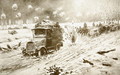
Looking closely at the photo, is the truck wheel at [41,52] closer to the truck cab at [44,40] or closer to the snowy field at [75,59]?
the truck cab at [44,40]

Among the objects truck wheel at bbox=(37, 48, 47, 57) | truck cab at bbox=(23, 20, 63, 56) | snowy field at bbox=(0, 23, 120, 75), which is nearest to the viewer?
snowy field at bbox=(0, 23, 120, 75)

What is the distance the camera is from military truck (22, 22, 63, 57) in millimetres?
6074

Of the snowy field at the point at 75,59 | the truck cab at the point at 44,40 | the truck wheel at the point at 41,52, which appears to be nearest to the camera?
the snowy field at the point at 75,59

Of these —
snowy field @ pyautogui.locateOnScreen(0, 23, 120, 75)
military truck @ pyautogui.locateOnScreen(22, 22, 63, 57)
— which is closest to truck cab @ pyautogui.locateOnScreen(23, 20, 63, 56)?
military truck @ pyautogui.locateOnScreen(22, 22, 63, 57)

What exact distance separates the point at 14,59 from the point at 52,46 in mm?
1842

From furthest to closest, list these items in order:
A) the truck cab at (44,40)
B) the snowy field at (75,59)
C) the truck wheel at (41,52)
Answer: the truck cab at (44,40) → the truck wheel at (41,52) → the snowy field at (75,59)

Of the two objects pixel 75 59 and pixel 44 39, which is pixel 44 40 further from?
pixel 75 59

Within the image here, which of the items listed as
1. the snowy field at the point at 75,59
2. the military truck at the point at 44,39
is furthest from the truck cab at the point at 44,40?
the snowy field at the point at 75,59

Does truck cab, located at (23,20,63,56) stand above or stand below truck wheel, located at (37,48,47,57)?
above

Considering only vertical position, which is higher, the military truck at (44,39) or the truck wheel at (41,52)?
the military truck at (44,39)

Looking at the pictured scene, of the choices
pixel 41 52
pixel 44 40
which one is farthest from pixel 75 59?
pixel 44 40

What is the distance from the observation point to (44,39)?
21.7 feet

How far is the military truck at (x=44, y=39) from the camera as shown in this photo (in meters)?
6.07

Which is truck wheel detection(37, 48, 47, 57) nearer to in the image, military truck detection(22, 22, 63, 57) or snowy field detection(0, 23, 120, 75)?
military truck detection(22, 22, 63, 57)
